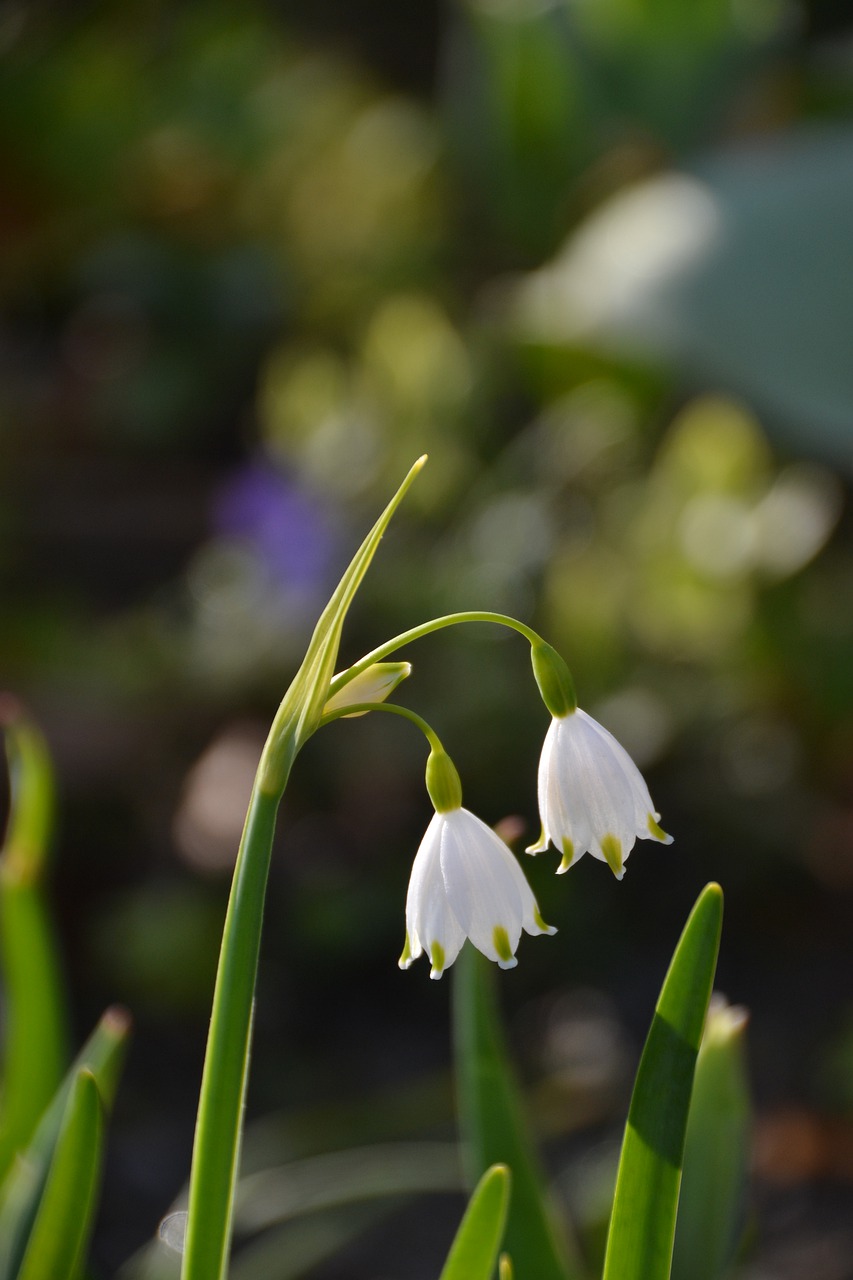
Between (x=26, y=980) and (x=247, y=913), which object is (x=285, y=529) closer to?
(x=26, y=980)

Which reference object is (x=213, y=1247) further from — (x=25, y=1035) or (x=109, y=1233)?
(x=109, y=1233)

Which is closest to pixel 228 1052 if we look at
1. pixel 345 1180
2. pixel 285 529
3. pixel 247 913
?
pixel 247 913

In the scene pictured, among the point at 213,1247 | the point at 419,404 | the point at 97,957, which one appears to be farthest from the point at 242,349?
Answer: the point at 213,1247

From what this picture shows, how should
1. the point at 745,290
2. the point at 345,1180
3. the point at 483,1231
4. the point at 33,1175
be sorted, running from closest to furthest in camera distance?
the point at 483,1231
the point at 33,1175
the point at 345,1180
the point at 745,290

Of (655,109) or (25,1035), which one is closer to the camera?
(25,1035)

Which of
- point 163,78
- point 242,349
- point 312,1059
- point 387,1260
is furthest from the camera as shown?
point 242,349
